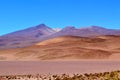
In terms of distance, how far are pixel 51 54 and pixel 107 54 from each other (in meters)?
13.7

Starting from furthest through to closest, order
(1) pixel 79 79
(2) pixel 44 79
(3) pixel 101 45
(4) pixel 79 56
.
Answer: (3) pixel 101 45, (4) pixel 79 56, (2) pixel 44 79, (1) pixel 79 79

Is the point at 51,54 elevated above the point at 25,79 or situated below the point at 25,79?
above

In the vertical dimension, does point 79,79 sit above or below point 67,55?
below

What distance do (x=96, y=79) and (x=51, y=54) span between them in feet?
191

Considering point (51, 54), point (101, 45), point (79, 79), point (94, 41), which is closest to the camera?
point (79, 79)

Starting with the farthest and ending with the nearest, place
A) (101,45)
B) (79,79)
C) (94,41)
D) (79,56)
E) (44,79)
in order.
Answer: (94,41)
(101,45)
(79,56)
(44,79)
(79,79)

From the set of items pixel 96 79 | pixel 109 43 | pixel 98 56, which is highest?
pixel 109 43

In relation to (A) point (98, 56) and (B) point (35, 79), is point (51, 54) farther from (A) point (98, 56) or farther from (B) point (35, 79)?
(B) point (35, 79)

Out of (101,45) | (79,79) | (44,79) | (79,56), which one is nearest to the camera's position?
(79,79)

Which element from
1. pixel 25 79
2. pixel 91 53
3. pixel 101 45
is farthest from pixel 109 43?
pixel 25 79

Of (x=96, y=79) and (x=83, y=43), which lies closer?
(x=96, y=79)

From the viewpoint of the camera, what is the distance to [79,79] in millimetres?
21109

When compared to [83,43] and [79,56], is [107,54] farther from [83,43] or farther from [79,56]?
[83,43]

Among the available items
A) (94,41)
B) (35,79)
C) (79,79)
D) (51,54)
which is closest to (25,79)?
(35,79)
